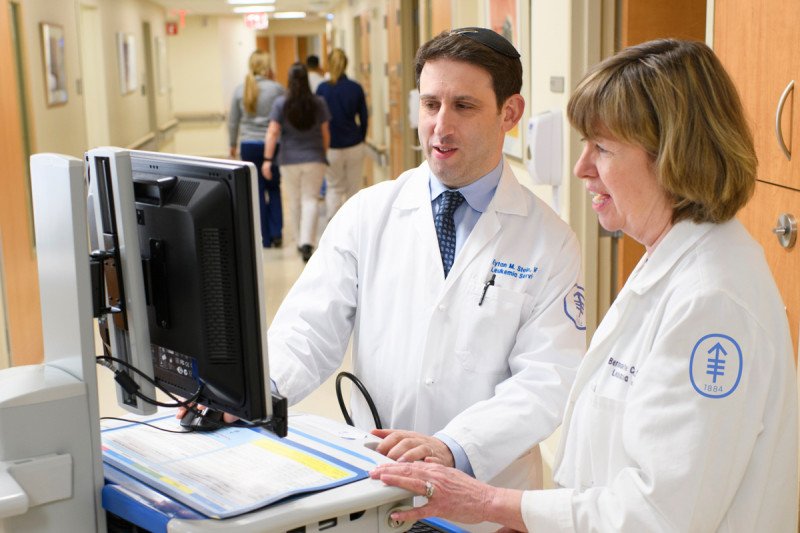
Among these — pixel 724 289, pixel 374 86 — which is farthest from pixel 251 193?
pixel 374 86

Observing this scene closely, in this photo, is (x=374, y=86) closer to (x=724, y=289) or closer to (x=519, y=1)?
(x=519, y=1)

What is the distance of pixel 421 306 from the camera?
198cm

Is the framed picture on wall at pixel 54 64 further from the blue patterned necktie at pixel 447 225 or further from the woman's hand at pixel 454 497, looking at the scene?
the woman's hand at pixel 454 497

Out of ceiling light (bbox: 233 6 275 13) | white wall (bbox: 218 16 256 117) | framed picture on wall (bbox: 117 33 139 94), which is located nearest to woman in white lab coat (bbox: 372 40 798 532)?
framed picture on wall (bbox: 117 33 139 94)

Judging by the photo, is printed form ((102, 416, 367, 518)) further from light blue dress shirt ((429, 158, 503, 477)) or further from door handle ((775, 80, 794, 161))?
door handle ((775, 80, 794, 161))

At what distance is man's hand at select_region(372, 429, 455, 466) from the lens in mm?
1584

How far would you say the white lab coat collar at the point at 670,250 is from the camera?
1.31 meters

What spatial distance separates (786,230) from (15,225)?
4291 mm

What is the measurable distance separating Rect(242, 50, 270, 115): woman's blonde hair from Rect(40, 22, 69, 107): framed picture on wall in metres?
1.72

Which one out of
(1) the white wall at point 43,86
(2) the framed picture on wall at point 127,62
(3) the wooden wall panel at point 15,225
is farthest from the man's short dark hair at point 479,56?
(2) the framed picture on wall at point 127,62

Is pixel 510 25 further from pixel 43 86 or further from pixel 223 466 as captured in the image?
pixel 223 466

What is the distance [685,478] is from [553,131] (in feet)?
9.19

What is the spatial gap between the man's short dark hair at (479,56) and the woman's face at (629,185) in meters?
0.57

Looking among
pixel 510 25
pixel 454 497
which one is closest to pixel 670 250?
pixel 454 497
